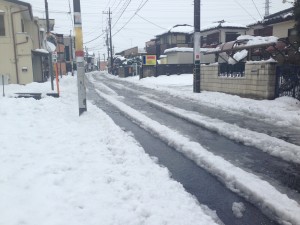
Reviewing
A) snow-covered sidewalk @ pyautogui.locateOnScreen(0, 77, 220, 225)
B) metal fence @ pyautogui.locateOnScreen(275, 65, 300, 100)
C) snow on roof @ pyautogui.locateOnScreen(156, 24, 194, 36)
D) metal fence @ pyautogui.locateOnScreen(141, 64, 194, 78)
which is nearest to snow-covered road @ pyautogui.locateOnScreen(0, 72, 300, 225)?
snow-covered sidewalk @ pyautogui.locateOnScreen(0, 77, 220, 225)

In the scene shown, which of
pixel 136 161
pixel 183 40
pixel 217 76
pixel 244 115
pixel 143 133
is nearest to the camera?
pixel 136 161

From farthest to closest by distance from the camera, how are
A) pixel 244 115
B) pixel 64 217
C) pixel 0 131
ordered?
pixel 244 115
pixel 0 131
pixel 64 217

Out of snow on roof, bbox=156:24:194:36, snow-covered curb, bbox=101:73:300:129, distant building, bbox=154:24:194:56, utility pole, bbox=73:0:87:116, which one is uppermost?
snow on roof, bbox=156:24:194:36

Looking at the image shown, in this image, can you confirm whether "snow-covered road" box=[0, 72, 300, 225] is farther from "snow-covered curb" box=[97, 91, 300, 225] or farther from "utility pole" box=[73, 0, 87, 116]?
"utility pole" box=[73, 0, 87, 116]

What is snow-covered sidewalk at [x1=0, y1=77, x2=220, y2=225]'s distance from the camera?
3.36 m

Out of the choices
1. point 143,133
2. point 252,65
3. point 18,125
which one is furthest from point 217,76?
point 18,125

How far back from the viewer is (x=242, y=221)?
134 inches

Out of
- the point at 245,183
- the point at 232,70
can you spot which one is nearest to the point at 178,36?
the point at 232,70

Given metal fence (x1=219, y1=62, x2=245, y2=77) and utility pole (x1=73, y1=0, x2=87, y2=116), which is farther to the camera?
metal fence (x1=219, y1=62, x2=245, y2=77)

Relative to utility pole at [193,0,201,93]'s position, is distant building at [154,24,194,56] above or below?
above

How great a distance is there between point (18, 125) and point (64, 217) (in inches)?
213

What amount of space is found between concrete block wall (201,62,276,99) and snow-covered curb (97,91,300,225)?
716cm

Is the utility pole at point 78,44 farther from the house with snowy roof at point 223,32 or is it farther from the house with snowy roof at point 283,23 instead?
the house with snowy roof at point 223,32

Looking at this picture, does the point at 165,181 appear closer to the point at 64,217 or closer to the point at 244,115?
the point at 64,217
